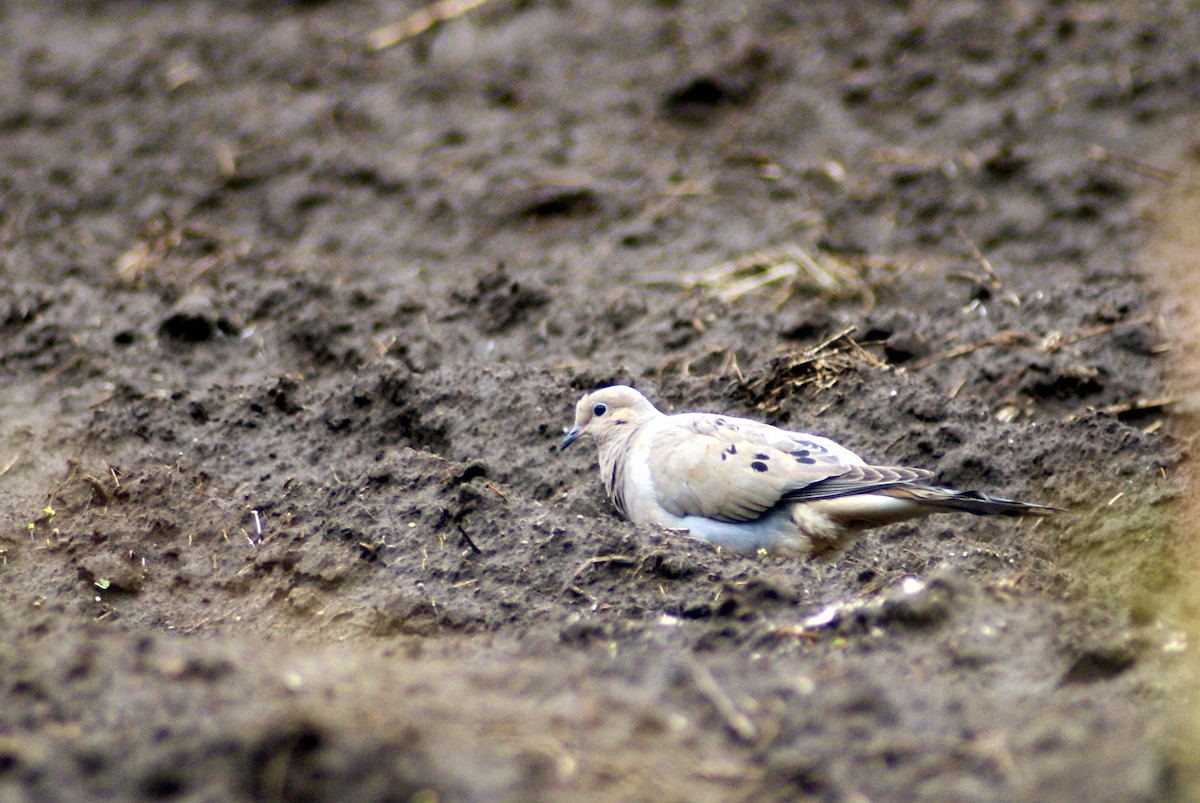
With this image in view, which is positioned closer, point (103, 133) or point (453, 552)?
point (453, 552)

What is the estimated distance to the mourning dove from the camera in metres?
4.80

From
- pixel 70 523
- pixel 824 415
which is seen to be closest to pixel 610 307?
pixel 824 415

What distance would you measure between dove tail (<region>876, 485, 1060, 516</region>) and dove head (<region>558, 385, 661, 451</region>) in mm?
1351

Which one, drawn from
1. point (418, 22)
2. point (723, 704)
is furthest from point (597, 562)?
point (418, 22)

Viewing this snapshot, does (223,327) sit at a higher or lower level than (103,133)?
lower

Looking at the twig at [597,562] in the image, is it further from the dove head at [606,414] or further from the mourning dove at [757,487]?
the dove head at [606,414]

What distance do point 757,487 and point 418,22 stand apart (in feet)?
25.0

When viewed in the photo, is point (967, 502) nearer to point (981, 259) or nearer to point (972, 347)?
point (972, 347)

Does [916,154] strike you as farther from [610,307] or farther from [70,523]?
[70,523]

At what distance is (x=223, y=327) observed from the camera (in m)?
7.24

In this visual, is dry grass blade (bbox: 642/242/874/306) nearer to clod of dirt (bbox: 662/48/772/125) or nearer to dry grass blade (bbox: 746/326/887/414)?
dry grass blade (bbox: 746/326/887/414)

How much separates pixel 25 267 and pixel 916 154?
21.5ft

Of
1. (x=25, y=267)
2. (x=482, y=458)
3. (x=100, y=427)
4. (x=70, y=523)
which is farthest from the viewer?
(x=25, y=267)

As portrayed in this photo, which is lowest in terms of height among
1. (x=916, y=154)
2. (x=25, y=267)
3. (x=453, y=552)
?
(x=916, y=154)
